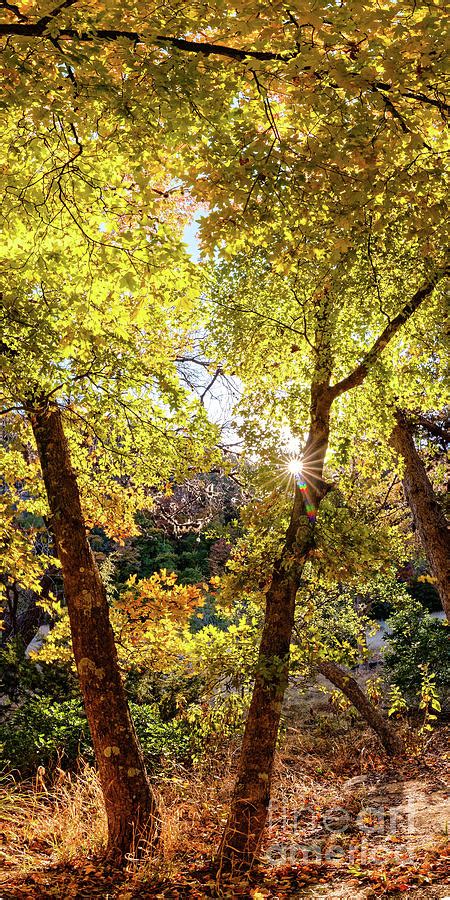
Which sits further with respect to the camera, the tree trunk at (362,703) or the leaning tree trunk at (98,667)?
the tree trunk at (362,703)

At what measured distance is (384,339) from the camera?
6512mm

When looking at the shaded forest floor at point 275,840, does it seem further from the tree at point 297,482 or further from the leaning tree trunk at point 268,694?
the tree at point 297,482

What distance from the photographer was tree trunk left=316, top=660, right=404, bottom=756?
9.72m

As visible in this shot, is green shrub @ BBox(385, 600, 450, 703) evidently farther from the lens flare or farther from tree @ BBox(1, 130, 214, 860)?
tree @ BBox(1, 130, 214, 860)

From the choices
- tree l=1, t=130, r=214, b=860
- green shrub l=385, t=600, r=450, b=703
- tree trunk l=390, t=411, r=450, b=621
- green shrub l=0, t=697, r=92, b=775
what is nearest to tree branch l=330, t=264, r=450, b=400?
tree l=1, t=130, r=214, b=860

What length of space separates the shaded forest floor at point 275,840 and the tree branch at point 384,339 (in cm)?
423

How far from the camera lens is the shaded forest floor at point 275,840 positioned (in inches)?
181

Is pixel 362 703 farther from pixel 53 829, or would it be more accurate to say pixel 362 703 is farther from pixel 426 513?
pixel 53 829

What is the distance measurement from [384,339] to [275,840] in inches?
208

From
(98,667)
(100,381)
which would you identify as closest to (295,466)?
(100,381)

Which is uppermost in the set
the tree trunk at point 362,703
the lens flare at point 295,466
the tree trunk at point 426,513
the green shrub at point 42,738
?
the tree trunk at point 426,513

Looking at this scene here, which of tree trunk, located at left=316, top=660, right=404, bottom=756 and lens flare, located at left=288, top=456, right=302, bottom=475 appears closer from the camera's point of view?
lens flare, located at left=288, top=456, right=302, bottom=475

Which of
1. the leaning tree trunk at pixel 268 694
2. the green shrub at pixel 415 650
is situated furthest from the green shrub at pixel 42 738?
the green shrub at pixel 415 650

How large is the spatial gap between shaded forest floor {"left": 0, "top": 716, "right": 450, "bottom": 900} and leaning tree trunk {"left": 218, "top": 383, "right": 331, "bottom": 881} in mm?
279
